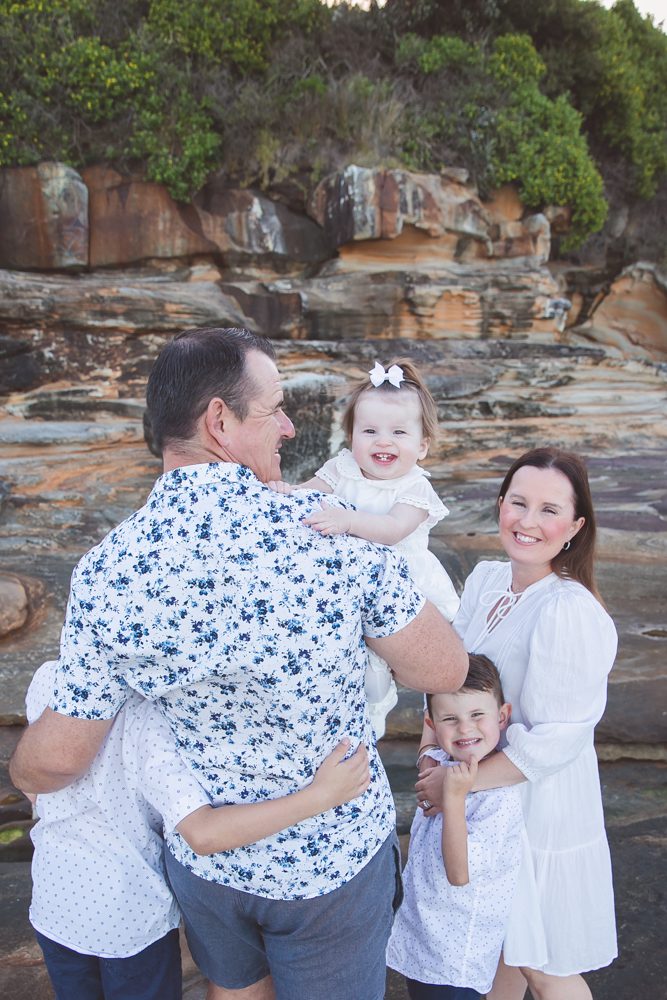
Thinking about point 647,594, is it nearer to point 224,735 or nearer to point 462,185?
point 224,735

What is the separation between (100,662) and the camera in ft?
4.09

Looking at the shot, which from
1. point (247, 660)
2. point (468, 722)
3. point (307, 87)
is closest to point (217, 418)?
point (247, 660)

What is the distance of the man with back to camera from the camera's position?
121 cm

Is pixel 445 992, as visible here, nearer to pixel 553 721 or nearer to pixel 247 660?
pixel 553 721

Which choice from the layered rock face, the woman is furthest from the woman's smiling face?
the layered rock face

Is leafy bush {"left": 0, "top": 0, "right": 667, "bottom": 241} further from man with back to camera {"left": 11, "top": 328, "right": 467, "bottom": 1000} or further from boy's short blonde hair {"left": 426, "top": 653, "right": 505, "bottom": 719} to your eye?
man with back to camera {"left": 11, "top": 328, "right": 467, "bottom": 1000}

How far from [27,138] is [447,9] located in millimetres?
5907

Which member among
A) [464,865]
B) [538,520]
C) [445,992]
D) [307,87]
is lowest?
[445,992]

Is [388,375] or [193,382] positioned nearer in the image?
[193,382]

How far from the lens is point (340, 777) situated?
1.37 meters

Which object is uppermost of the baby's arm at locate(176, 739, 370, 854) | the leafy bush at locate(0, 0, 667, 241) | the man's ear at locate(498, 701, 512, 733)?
the leafy bush at locate(0, 0, 667, 241)

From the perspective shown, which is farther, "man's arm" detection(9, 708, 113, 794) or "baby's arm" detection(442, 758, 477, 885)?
"baby's arm" detection(442, 758, 477, 885)

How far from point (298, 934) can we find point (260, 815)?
0.89ft

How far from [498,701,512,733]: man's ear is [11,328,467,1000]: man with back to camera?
0.40 meters
